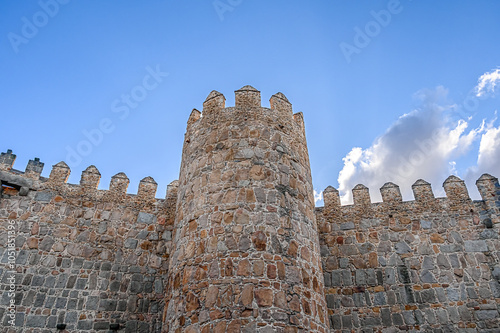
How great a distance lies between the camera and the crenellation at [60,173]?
8641 millimetres

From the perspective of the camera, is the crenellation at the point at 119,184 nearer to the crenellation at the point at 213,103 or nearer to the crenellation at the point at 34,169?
the crenellation at the point at 34,169

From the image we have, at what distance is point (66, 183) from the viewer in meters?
8.66

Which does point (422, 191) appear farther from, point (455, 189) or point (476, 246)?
point (476, 246)

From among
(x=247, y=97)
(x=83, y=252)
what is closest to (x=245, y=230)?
(x=247, y=97)

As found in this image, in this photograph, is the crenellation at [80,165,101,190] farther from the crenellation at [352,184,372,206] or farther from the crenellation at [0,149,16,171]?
the crenellation at [352,184,372,206]

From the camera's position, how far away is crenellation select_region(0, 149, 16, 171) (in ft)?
27.7

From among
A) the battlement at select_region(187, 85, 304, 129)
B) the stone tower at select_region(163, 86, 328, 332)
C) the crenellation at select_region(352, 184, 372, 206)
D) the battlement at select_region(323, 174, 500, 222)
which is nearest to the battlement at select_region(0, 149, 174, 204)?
the stone tower at select_region(163, 86, 328, 332)

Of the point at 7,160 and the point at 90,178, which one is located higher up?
the point at 7,160

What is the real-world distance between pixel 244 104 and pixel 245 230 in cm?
302

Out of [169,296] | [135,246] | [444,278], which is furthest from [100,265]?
[444,278]

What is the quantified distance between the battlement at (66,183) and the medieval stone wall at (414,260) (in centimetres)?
458

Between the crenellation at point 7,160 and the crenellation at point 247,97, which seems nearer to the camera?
the crenellation at point 247,97

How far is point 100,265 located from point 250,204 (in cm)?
406

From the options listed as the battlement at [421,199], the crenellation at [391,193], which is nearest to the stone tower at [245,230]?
the battlement at [421,199]
